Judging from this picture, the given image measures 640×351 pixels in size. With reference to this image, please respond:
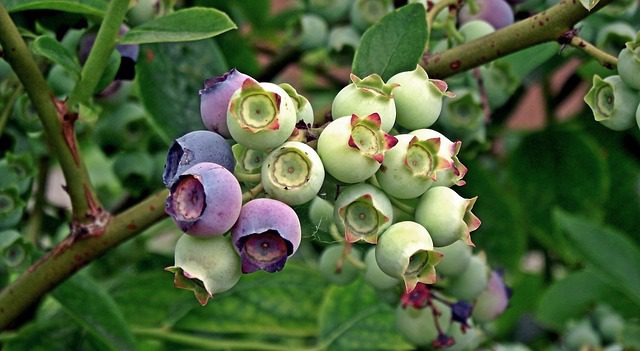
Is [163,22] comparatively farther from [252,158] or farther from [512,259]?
[512,259]

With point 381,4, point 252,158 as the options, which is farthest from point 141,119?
point 252,158

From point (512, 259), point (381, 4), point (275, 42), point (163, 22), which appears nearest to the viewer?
point (163, 22)

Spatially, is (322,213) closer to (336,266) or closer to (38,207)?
(336,266)

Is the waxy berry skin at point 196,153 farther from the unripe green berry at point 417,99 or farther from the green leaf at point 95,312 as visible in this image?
the green leaf at point 95,312

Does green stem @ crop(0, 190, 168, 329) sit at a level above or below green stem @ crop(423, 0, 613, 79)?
below

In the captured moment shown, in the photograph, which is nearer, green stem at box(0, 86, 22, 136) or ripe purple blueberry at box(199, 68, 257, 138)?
ripe purple blueberry at box(199, 68, 257, 138)

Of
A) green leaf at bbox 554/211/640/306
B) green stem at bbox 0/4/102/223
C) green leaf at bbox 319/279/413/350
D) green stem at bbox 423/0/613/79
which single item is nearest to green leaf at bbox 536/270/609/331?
green leaf at bbox 554/211/640/306

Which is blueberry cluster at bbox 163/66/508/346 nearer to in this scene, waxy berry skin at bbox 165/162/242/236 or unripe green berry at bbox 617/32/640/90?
waxy berry skin at bbox 165/162/242/236
